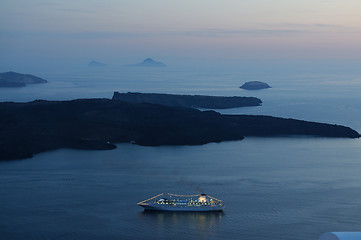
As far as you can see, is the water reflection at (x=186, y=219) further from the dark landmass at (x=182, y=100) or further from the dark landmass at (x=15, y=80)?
the dark landmass at (x=15, y=80)

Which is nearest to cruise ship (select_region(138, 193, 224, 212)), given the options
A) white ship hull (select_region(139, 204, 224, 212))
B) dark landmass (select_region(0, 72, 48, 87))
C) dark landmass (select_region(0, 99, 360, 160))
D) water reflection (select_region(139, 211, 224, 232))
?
white ship hull (select_region(139, 204, 224, 212))

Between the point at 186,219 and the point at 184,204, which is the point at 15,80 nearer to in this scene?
the point at 184,204

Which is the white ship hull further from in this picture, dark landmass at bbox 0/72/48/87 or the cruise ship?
dark landmass at bbox 0/72/48/87

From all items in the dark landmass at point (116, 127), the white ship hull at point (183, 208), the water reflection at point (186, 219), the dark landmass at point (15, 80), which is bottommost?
the water reflection at point (186, 219)

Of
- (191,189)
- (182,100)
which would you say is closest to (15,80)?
(182,100)

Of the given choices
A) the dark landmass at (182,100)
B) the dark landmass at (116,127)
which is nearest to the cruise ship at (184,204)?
the dark landmass at (116,127)

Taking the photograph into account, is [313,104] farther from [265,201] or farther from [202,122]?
[265,201]

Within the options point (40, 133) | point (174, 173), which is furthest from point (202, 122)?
point (174, 173)
